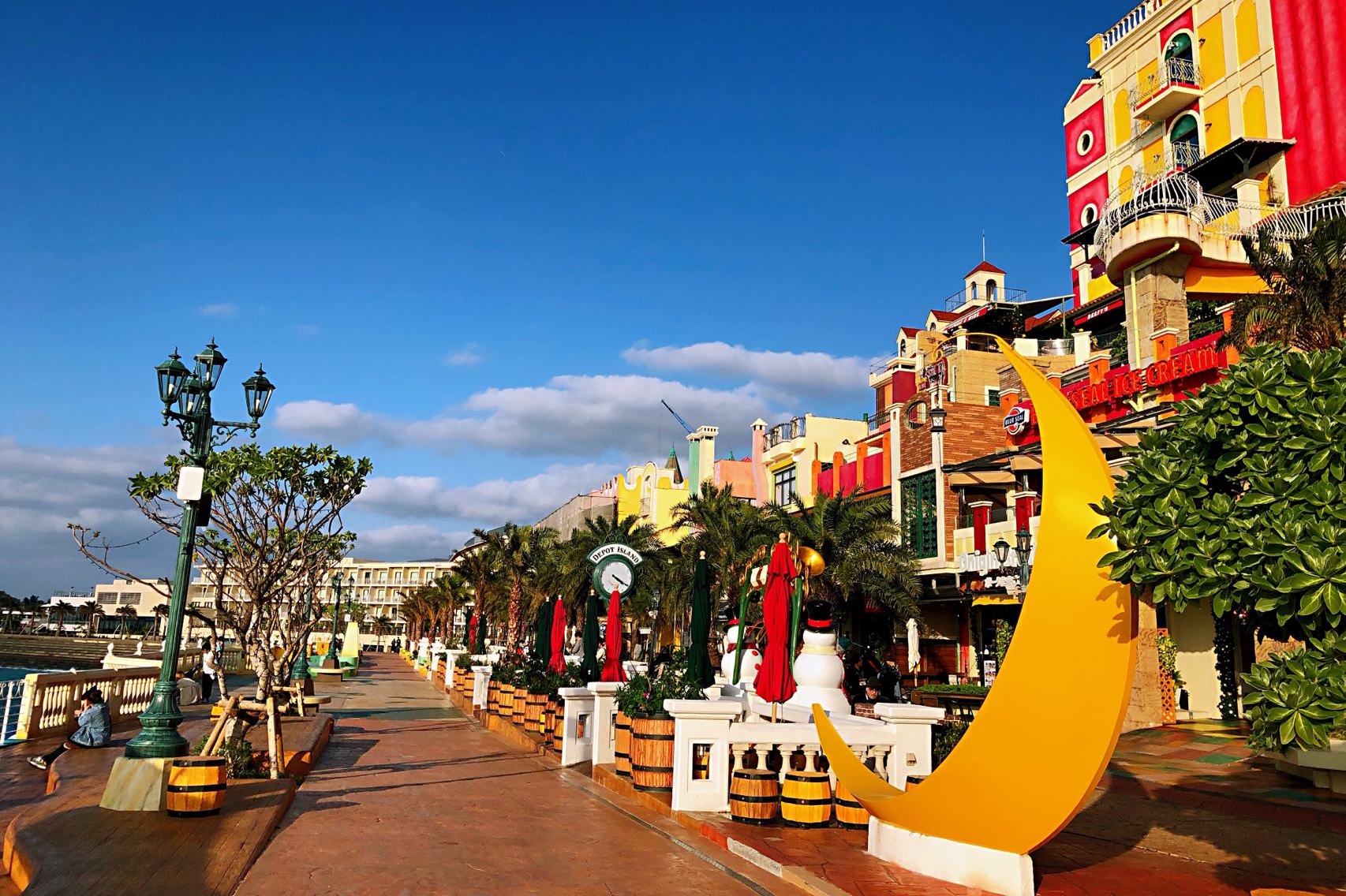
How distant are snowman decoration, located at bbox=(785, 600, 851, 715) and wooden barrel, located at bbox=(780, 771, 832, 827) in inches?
92.8

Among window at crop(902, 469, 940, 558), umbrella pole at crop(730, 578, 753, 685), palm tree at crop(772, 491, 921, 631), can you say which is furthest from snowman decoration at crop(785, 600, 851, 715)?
window at crop(902, 469, 940, 558)

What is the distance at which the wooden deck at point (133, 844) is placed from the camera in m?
6.30

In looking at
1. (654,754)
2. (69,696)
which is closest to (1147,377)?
(654,754)

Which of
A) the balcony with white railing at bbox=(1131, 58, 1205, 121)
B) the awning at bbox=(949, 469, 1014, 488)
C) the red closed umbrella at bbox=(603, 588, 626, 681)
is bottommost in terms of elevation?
the red closed umbrella at bbox=(603, 588, 626, 681)

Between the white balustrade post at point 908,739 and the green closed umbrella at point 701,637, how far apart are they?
2.79m

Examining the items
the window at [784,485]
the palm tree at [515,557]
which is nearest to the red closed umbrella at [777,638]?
the palm tree at [515,557]

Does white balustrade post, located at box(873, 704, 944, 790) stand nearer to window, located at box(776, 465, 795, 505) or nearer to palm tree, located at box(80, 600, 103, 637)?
window, located at box(776, 465, 795, 505)

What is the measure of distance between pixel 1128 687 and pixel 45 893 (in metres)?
6.86

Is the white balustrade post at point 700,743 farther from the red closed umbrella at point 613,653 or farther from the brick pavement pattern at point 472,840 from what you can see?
the red closed umbrella at point 613,653

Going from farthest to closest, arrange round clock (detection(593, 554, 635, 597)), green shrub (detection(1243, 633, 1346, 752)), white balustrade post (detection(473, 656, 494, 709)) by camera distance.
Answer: white balustrade post (detection(473, 656, 494, 709)), round clock (detection(593, 554, 635, 597)), green shrub (detection(1243, 633, 1346, 752))

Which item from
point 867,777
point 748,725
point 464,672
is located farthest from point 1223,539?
point 464,672

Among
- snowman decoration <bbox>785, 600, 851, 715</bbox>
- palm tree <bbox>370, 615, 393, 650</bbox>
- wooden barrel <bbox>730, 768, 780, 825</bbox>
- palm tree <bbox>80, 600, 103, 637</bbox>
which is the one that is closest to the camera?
wooden barrel <bbox>730, 768, 780, 825</bbox>

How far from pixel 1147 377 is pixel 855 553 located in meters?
9.84

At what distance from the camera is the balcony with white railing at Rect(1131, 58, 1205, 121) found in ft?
122
